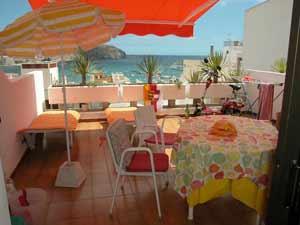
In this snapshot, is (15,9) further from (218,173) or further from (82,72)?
(218,173)

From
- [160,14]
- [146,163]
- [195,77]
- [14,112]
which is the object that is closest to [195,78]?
[195,77]

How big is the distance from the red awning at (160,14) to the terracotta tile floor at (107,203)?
196cm

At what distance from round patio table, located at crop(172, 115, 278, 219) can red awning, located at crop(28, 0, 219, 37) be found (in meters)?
2.15

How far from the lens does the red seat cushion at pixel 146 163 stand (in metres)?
2.40

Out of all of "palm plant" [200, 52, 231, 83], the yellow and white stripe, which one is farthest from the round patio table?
"palm plant" [200, 52, 231, 83]

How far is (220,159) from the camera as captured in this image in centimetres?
214

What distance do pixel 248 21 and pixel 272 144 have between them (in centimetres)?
1047

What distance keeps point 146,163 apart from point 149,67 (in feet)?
13.0

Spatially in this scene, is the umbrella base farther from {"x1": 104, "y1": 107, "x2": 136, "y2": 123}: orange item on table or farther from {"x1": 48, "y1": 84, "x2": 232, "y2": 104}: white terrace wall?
{"x1": 48, "y1": 84, "x2": 232, "y2": 104}: white terrace wall

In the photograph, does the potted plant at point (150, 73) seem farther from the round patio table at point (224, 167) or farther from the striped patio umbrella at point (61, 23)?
the round patio table at point (224, 167)

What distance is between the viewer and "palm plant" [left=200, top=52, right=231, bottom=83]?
632 centimetres

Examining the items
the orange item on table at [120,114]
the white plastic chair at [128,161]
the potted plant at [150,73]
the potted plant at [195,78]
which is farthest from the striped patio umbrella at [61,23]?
the potted plant at [195,78]

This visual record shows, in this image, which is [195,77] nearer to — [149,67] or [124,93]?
[149,67]

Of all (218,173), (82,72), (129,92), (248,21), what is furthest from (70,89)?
(248,21)
